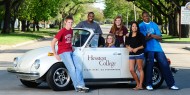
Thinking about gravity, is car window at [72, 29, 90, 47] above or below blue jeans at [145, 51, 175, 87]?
above

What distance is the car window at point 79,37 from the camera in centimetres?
1158

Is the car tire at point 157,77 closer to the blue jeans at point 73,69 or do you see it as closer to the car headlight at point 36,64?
the blue jeans at point 73,69

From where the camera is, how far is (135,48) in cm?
1134

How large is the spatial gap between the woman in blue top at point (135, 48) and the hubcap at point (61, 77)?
1416mm

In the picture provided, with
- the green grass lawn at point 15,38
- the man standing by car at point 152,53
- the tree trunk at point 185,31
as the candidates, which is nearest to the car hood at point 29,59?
the man standing by car at point 152,53

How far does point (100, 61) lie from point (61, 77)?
95 cm

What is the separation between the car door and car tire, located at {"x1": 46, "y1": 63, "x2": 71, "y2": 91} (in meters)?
0.42

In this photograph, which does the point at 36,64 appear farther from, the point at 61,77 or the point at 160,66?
the point at 160,66

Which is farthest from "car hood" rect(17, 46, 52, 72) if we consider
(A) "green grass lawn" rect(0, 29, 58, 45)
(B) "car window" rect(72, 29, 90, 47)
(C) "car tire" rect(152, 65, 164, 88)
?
(A) "green grass lawn" rect(0, 29, 58, 45)

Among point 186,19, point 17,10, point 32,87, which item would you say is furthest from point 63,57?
point 17,10

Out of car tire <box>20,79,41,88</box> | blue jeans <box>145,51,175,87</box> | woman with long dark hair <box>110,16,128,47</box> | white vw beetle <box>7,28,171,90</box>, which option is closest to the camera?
white vw beetle <box>7,28,171,90</box>

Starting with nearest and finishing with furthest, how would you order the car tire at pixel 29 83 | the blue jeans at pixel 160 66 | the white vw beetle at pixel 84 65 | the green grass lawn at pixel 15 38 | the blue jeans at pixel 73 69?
the blue jeans at pixel 73 69 < the white vw beetle at pixel 84 65 < the blue jeans at pixel 160 66 < the car tire at pixel 29 83 < the green grass lawn at pixel 15 38

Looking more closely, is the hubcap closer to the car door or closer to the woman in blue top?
the car door

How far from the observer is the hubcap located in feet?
36.2
